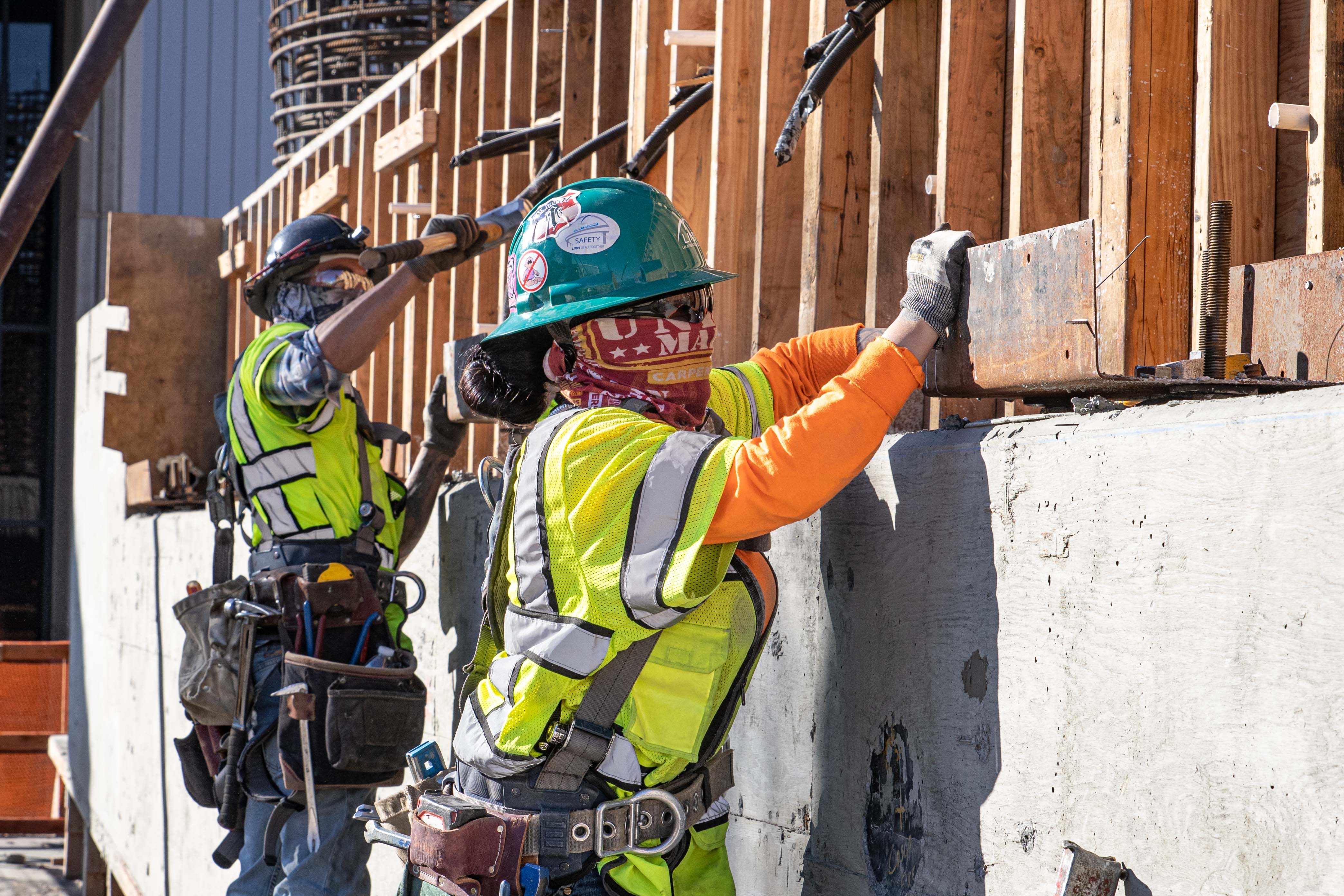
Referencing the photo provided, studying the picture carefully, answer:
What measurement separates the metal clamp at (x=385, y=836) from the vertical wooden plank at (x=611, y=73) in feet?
9.13

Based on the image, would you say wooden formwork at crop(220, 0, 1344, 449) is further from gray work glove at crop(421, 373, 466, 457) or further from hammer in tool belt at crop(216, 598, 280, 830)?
hammer in tool belt at crop(216, 598, 280, 830)

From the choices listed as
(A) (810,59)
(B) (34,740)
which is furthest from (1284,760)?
(B) (34,740)

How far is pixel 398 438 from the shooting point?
4.94 metres

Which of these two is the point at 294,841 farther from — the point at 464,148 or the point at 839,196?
the point at 464,148

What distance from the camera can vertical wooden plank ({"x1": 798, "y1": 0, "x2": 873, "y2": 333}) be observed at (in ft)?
11.3

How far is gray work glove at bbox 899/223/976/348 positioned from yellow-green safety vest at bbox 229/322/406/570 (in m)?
2.56

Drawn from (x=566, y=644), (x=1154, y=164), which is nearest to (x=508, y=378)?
(x=566, y=644)

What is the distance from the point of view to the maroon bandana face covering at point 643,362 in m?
2.59

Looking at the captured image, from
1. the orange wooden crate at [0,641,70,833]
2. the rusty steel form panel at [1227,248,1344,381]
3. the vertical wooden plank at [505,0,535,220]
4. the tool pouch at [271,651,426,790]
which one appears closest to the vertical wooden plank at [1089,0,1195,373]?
the rusty steel form panel at [1227,248,1344,381]

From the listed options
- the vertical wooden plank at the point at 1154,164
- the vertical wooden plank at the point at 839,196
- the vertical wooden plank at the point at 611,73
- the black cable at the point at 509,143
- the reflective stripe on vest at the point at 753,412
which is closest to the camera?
the vertical wooden plank at the point at 1154,164

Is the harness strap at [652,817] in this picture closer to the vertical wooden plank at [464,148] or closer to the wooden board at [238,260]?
the vertical wooden plank at [464,148]

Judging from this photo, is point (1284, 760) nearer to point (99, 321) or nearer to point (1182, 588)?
point (1182, 588)

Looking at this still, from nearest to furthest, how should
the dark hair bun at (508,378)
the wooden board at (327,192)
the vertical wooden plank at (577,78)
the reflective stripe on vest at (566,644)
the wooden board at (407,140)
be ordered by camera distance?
the reflective stripe on vest at (566,644), the dark hair bun at (508,378), the vertical wooden plank at (577,78), the wooden board at (407,140), the wooden board at (327,192)

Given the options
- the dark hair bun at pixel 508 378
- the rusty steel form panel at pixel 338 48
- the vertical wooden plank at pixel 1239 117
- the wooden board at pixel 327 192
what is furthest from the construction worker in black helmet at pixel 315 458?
the rusty steel form panel at pixel 338 48
